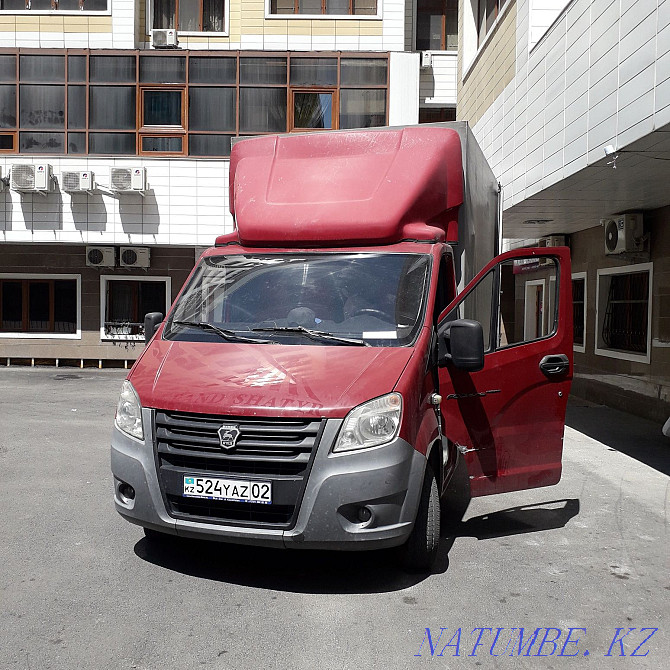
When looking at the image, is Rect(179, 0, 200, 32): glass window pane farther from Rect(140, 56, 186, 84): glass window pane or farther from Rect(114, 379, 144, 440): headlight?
Rect(114, 379, 144, 440): headlight

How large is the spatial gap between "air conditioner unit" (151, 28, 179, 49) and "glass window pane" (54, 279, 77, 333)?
6.08 meters

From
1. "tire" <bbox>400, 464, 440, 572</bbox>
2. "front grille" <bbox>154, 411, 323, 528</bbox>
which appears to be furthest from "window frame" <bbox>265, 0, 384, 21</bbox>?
"front grille" <bbox>154, 411, 323, 528</bbox>

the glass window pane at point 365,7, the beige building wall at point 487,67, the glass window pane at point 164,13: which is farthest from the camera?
the glass window pane at point 164,13

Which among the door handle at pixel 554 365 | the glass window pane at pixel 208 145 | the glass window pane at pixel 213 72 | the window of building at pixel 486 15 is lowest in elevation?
the door handle at pixel 554 365

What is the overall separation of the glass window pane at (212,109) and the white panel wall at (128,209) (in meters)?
0.92

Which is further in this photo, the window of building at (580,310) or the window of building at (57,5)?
the window of building at (57,5)

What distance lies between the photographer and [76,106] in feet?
55.6

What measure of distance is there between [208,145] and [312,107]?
253 centimetres

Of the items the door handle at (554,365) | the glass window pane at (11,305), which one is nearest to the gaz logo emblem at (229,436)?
the door handle at (554,365)

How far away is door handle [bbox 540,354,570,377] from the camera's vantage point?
5.23 m

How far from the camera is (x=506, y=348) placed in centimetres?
514

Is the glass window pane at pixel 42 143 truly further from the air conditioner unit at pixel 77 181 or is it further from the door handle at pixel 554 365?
the door handle at pixel 554 365

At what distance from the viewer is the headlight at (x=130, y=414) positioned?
14.0 feet

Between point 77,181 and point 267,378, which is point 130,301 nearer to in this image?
point 77,181
